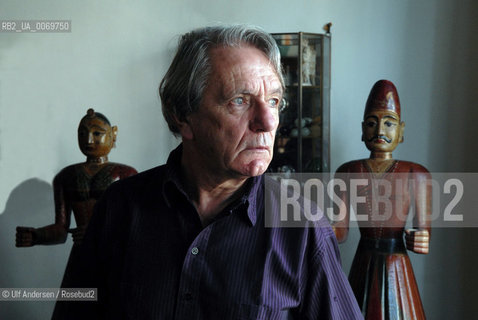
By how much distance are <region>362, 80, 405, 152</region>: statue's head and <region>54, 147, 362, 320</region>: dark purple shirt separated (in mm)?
797

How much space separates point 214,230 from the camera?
0.99 metres

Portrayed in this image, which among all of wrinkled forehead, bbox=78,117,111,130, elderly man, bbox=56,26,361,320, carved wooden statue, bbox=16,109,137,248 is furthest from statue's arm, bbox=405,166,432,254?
wrinkled forehead, bbox=78,117,111,130

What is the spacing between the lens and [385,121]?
1.72 meters

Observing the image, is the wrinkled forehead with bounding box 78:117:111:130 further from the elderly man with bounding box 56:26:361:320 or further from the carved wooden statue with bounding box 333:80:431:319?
the carved wooden statue with bounding box 333:80:431:319

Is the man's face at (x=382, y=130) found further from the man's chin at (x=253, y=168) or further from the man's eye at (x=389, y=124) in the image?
the man's chin at (x=253, y=168)

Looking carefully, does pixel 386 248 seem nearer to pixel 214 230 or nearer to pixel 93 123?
pixel 214 230

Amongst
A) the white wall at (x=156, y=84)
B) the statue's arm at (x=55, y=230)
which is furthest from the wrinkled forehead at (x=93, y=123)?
the white wall at (x=156, y=84)

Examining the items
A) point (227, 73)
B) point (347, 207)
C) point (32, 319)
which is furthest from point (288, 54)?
point (32, 319)

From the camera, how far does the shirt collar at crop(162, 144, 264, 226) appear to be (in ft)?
3.32

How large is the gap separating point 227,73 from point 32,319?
2.08 m

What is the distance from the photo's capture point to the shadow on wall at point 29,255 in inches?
94.2

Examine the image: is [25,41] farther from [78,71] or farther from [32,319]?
[32,319]

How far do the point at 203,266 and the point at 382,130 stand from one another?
3.37 feet
